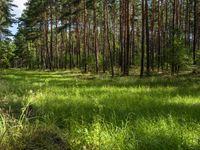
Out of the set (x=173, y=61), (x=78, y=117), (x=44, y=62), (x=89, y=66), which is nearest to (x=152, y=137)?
(x=78, y=117)

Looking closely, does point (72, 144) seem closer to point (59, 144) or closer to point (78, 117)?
point (59, 144)

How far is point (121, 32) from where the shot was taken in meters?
46.7

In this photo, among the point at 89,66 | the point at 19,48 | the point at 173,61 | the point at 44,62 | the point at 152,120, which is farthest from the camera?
the point at 19,48

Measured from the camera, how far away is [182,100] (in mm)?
11781

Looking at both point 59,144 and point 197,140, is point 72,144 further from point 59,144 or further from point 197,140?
point 197,140

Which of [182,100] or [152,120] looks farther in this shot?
[182,100]

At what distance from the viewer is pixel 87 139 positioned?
6.68 m

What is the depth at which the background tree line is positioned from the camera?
36062 millimetres

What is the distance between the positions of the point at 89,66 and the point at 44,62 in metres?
33.2

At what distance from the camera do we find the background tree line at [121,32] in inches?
1420

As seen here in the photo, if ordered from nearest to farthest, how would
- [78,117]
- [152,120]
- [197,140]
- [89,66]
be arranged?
[197,140]
[152,120]
[78,117]
[89,66]

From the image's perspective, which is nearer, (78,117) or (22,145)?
(22,145)

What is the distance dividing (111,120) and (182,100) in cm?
425

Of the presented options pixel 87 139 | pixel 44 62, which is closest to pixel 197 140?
pixel 87 139
